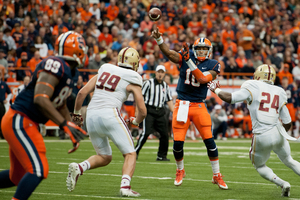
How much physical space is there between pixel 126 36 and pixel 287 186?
13.3 metres

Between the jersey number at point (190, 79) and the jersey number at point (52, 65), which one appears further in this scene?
Answer: the jersey number at point (190, 79)

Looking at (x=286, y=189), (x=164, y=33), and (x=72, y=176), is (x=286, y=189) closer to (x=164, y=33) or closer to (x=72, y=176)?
(x=72, y=176)

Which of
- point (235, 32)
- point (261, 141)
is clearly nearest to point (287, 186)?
point (261, 141)

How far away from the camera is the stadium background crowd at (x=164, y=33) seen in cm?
1574

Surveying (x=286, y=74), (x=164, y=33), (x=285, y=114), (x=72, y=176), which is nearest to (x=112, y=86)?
(x=72, y=176)

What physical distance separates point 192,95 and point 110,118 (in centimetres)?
183

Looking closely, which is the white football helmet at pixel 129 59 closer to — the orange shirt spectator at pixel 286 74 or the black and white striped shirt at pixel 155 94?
the black and white striped shirt at pixel 155 94

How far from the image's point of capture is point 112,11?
18.6 metres

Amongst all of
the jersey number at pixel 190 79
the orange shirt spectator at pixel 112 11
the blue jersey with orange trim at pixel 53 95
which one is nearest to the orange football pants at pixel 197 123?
the jersey number at pixel 190 79

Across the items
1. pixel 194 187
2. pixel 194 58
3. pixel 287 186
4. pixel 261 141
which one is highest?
pixel 194 58

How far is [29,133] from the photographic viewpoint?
4094mm

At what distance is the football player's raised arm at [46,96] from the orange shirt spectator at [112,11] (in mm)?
14860

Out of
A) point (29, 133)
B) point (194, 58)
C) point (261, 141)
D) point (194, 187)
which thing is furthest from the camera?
point (194, 58)

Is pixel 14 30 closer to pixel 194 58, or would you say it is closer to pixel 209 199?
pixel 194 58
